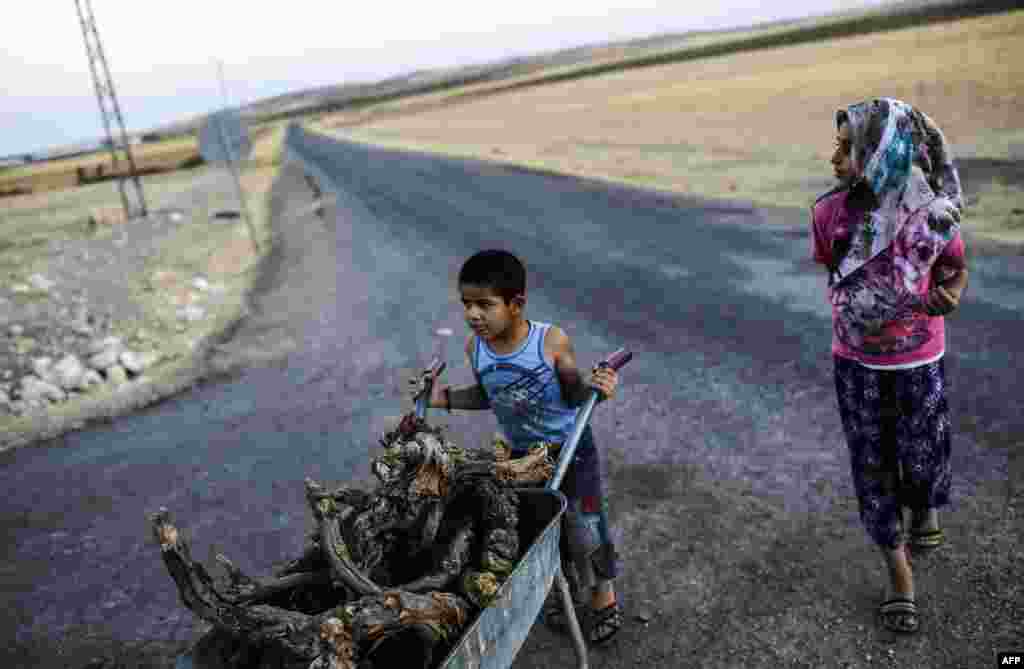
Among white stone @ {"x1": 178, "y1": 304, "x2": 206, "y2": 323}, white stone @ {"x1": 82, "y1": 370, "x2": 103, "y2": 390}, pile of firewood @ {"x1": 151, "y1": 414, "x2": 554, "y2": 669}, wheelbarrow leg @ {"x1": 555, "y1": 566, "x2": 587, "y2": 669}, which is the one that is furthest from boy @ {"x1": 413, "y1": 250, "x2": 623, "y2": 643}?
white stone @ {"x1": 178, "y1": 304, "x2": 206, "y2": 323}

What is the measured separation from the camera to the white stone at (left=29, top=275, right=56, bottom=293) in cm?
1222

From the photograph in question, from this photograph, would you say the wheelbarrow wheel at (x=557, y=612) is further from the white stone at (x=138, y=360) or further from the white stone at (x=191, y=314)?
the white stone at (x=191, y=314)

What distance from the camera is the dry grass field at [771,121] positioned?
14.4m

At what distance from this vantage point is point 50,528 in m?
5.27

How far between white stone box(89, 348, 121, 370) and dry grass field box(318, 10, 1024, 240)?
9.98 metres

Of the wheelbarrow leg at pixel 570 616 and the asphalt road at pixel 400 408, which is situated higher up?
the wheelbarrow leg at pixel 570 616

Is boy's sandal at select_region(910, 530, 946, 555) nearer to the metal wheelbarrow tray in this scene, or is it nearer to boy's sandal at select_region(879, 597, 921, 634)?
boy's sandal at select_region(879, 597, 921, 634)

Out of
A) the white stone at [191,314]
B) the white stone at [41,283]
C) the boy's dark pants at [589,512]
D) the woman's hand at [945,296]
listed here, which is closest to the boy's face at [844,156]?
the woman's hand at [945,296]

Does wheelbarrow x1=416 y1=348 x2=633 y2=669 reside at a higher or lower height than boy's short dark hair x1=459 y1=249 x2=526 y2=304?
lower

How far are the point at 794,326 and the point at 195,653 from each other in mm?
5995

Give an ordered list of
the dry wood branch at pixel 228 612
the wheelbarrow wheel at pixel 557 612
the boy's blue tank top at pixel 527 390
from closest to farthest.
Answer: the dry wood branch at pixel 228 612
the boy's blue tank top at pixel 527 390
the wheelbarrow wheel at pixel 557 612

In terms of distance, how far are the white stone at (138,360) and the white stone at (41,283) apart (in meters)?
4.54

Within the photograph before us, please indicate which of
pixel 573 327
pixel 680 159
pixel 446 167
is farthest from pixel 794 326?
pixel 446 167

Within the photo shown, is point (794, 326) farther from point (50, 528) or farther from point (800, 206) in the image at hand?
point (50, 528)
